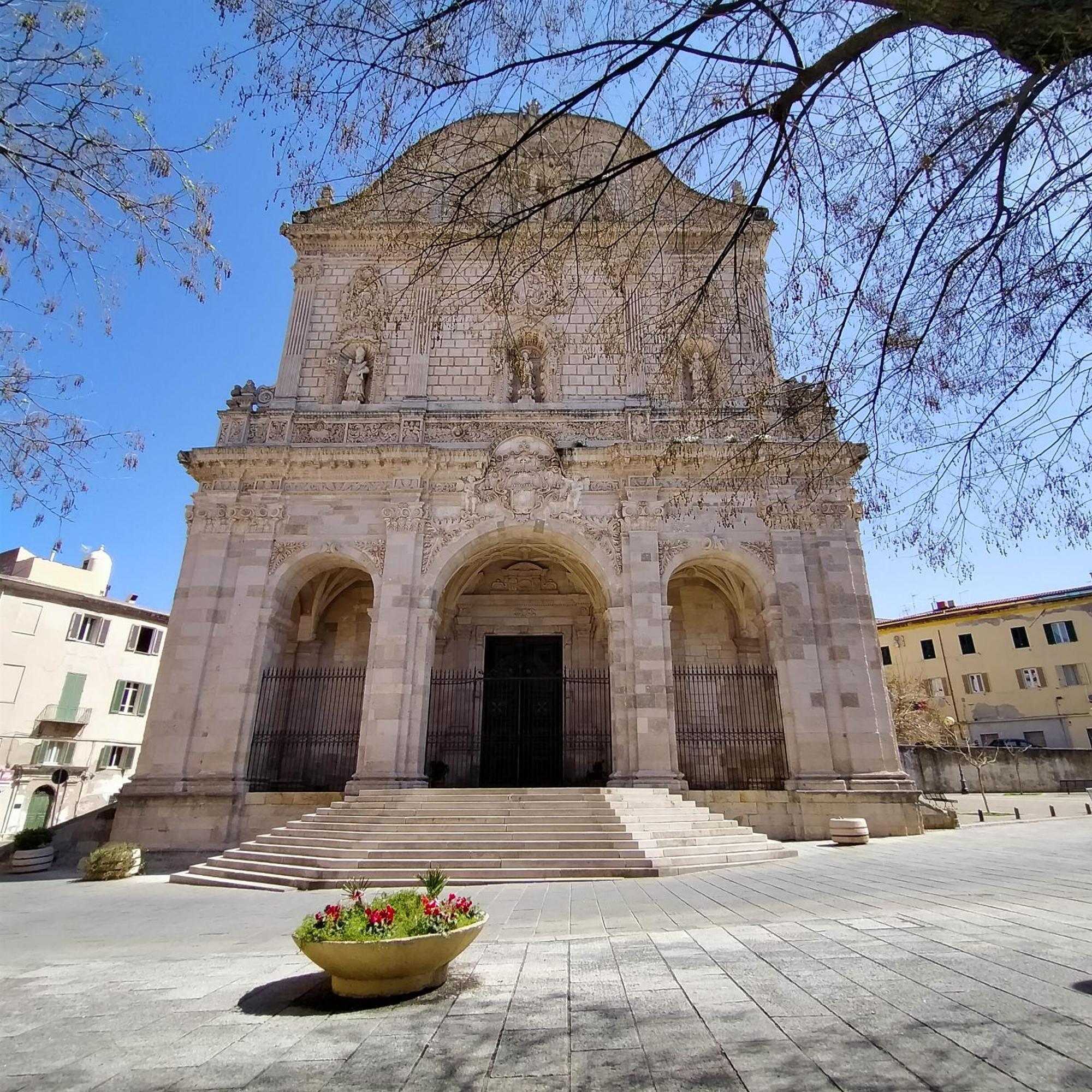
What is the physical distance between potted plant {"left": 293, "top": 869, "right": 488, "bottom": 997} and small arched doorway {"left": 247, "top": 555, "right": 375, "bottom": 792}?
11508 millimetres

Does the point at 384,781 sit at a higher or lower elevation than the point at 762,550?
lower

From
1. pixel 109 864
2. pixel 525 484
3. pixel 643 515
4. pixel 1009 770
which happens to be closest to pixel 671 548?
pixel 643 515

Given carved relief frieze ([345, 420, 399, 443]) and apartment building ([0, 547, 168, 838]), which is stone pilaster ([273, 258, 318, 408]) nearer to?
carved relief frieze ([345, 420, 399, 443])

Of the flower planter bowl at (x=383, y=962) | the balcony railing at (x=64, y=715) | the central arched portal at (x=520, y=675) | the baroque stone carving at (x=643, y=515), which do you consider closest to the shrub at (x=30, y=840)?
the central arched portal at (x=520, y=675)

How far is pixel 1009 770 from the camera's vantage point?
2609cm

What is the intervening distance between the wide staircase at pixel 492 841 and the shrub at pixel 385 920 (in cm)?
560

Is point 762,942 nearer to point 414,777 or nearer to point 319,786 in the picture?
point 414,777

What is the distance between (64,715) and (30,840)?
49.1 ft

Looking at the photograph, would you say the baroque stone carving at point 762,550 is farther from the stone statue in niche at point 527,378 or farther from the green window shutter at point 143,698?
the green window shutter at point 143,698

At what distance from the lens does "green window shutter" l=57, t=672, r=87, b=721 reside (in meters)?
25.3

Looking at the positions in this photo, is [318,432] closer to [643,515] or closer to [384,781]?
[643,515]

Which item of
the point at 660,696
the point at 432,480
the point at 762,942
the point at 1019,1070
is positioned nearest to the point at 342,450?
the point at 432,480

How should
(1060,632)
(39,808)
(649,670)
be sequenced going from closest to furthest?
(649,670) → (39,808) → (1060,632)

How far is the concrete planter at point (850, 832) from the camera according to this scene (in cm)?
1180
